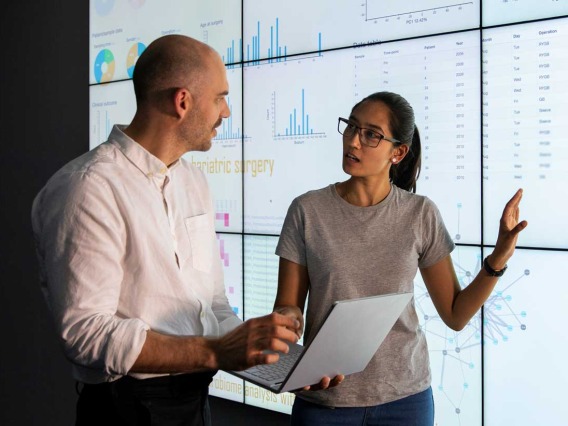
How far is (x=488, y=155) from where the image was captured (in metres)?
2.38

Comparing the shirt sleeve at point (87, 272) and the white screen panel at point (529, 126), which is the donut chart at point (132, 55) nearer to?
the white screen panel at point (529, 126)

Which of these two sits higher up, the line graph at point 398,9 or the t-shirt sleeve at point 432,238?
the line graph at point 398,9

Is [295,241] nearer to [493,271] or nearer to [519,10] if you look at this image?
[493,271]

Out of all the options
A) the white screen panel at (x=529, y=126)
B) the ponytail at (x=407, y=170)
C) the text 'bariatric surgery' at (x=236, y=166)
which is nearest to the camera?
the ponytail at (x=407, y=170)

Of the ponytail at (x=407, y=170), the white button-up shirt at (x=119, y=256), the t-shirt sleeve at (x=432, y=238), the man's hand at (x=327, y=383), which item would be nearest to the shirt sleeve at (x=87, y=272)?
the white button-up shirt at (x=119, y=256)

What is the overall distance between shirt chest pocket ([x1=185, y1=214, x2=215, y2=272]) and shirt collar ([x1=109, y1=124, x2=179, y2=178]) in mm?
163

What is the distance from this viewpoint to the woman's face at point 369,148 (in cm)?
174

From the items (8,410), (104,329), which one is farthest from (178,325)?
(8,410)

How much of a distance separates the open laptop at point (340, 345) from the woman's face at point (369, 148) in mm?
409

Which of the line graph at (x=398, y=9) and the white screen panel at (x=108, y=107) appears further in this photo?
the white screen panel at (x=108, y=107)

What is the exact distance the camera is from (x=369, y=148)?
68.5 inches

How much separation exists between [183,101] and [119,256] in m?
0.39

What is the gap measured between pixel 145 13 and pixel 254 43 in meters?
0.84

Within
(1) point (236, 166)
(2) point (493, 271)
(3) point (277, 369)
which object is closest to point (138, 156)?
(3) point (277, 369)
